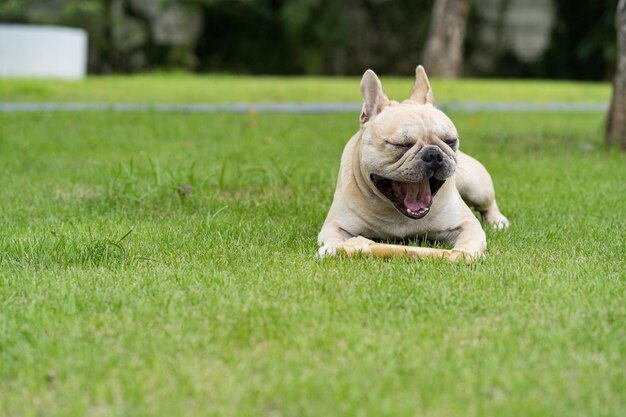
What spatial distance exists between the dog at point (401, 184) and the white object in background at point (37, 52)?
14.2 metres

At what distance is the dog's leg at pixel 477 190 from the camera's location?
4.98m

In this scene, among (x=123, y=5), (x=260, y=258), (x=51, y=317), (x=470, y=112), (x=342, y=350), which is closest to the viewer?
(x=342, y=350)

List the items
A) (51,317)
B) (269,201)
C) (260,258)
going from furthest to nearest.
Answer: (269,201), (260,258), (51,317)

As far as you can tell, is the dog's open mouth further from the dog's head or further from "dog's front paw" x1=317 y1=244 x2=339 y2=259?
"dog's front paw" x1=317 y1=244 x2=339 y2=259

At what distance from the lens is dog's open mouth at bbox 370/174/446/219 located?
428cm

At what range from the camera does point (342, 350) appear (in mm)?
2857

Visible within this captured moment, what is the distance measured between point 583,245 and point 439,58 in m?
15.8

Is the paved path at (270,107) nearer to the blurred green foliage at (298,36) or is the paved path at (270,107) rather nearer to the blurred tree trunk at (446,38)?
the blurred tree trunk at (446,38)

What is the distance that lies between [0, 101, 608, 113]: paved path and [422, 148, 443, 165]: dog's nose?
24.2 feet

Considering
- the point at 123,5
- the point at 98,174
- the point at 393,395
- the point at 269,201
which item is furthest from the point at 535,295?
the point at 123,5

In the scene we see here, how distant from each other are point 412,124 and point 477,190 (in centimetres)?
98

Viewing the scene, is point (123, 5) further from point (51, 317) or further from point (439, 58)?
point (51, 317)

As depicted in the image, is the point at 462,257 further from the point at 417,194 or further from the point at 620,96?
the point at 620,96

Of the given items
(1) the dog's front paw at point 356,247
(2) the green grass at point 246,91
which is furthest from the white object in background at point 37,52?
(1) the dog's front paw at point 356,247
